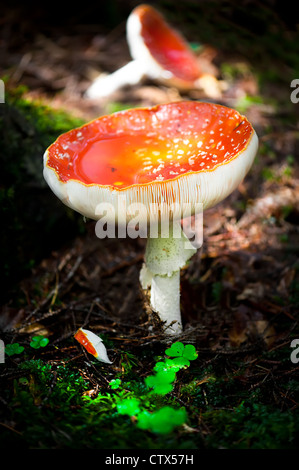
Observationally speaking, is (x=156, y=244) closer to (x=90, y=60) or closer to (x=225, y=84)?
(x=225, y=84)

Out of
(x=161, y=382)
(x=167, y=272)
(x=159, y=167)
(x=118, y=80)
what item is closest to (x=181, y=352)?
(x=161, y=382)

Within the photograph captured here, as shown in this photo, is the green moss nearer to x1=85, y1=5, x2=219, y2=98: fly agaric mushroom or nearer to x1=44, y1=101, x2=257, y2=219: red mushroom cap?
x1=44, y1=101, x2=257, y2=219: red mushroom cap

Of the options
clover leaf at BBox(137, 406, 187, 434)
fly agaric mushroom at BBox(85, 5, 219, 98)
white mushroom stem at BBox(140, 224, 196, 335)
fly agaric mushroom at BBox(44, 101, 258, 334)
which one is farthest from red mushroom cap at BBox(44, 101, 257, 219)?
fly agaric mushroom at BBox(85, 5, 219, 98)

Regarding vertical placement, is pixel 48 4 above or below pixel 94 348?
above

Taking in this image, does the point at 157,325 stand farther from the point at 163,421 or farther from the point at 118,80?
the point at 118,80

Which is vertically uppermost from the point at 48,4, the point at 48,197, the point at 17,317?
the point at 48,4

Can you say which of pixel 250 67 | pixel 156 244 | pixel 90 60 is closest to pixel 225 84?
pixel 250 67
